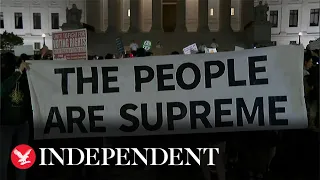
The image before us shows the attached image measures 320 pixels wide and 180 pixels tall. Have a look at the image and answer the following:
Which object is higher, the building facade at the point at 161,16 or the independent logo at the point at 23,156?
the building facade at the point at 161,16

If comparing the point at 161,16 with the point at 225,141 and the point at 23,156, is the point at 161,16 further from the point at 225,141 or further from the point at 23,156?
the point at 23,156

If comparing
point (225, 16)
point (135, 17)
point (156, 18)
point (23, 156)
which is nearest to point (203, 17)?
point (225, 16)

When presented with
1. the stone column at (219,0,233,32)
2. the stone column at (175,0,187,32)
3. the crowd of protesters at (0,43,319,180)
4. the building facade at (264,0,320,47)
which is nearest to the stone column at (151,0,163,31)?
the stone column at (175,0,187,32)

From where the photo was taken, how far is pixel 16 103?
4.47 m

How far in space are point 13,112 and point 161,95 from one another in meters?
1.85

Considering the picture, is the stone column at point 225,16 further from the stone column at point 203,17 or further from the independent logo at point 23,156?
the independent logo at point 23,156

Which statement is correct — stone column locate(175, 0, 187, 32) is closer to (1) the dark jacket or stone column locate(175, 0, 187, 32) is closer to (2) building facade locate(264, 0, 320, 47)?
(2) building facade locate(264, 0, 320, 47)

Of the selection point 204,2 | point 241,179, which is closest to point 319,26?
point 204,2

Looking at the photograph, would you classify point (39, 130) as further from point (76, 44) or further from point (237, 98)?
point (237, 98)

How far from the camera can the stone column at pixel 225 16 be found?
2725 cm

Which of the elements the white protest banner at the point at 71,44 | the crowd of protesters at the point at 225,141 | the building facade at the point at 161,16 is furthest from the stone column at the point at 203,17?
the white protest banner at the point at 71,44

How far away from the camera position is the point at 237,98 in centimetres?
401

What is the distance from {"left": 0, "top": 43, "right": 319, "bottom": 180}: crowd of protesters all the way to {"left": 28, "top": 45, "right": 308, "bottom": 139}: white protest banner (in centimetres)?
37

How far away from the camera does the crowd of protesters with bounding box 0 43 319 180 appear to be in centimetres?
450
